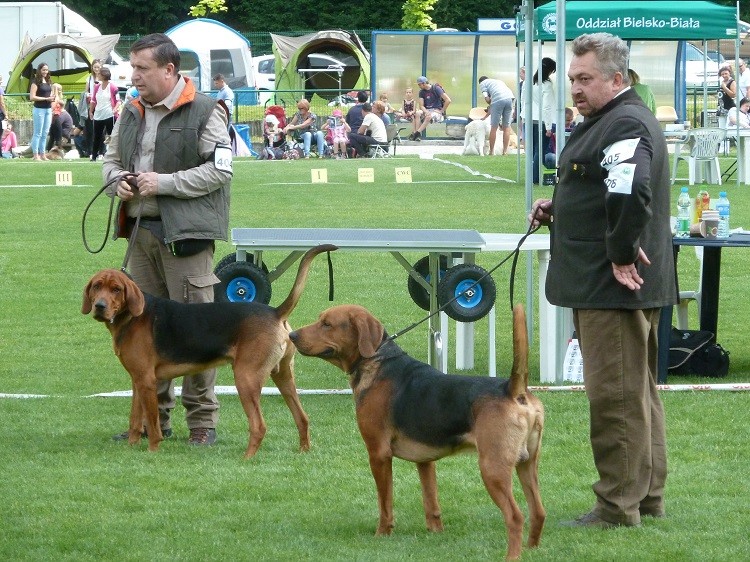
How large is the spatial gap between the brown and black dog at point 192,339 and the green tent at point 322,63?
118 ft

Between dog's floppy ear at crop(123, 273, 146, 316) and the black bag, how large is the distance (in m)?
3.93

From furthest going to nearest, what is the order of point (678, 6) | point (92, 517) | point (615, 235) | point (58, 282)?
point (678, 6), point (58, 282), point (92, 517), point (615, 235)

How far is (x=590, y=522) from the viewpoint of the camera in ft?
17.2

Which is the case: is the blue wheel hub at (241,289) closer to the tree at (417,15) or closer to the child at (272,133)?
the child at (272,133)

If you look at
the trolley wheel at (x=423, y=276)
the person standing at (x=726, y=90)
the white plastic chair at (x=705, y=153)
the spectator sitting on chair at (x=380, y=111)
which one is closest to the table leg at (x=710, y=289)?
the trolley wheel at (x=423, y=276)

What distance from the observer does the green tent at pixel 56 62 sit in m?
40.8

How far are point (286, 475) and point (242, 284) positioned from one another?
7.01 feet

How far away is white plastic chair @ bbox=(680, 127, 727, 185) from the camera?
2025cm

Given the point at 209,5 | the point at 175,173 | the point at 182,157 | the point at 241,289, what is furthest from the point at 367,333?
the point at 209,5

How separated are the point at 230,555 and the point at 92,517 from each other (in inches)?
33.7

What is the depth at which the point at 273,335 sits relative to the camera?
664cm

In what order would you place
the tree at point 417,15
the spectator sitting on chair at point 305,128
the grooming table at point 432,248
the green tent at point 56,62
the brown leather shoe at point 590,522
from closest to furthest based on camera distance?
1. the brown leather shoe at point 590,522
2. the grooming table at point 432,248
3. the spectator sitting on chair at point 305,128
4. the green tent at point 56,62
5. the tree at point 417,15

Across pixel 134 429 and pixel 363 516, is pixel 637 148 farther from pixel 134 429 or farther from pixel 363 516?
pixel 134 429

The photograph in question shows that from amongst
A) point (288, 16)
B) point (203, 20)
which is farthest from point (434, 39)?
point (288, 16)
